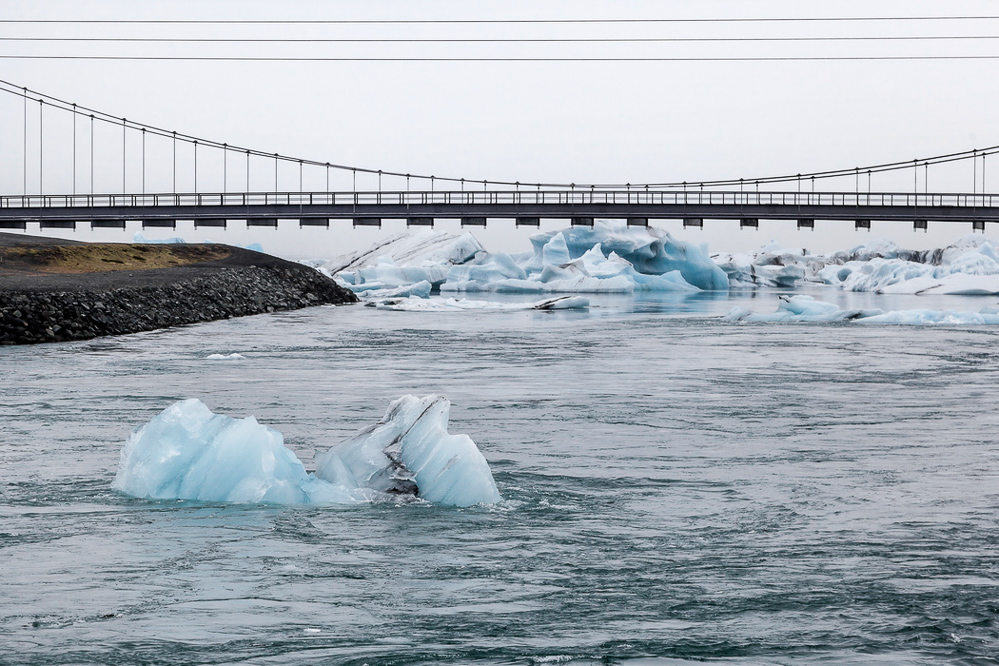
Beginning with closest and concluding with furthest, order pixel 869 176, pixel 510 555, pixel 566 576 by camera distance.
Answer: pixel 566 576
pixel 510 555
pixel 869 176

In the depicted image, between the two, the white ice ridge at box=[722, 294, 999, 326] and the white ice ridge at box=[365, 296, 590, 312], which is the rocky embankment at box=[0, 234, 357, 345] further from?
the white ice ridge at box=[722, 294, 999, 326]

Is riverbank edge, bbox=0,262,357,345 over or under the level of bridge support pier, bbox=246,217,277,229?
under

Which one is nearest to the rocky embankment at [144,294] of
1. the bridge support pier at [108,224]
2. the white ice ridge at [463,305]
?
the white ice ridge at [463,305]

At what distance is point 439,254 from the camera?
90125 millimetres

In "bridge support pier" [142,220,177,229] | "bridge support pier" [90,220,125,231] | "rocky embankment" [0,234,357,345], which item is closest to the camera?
"rocky embankment" [0,234,357,345]

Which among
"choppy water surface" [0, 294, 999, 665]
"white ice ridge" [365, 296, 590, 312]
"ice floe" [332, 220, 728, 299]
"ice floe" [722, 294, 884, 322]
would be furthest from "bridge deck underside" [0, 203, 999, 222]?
"choppy water surface" [0, 294, 999, 665]

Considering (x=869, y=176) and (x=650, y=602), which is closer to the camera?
(x=650, y=602)

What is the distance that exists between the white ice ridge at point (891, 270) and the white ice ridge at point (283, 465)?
6122cm

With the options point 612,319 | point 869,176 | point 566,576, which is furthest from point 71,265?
point 869,176

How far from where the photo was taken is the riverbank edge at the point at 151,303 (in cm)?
2219

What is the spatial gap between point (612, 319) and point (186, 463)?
27613 mm

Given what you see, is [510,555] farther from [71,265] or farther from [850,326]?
[71,265]

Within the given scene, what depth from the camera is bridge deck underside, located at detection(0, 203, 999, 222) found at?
73812mm

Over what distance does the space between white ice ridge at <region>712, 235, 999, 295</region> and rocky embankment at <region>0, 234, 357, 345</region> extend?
37428 mm
